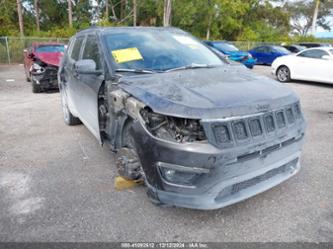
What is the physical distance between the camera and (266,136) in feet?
8.52

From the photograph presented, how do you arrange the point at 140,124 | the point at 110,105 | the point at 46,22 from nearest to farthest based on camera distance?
1. the point at 140,124
2. the point at 110,105
3. the point at 46,22

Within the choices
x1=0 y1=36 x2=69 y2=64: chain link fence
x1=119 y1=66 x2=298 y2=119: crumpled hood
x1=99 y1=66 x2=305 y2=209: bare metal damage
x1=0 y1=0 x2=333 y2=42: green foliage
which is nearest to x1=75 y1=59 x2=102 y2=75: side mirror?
x1=119 y1=66 x2=298 y2=119: crumpled hood

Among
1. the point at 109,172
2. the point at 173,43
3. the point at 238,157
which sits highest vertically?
the point at 173,43

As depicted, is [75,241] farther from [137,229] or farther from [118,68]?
[118,68]

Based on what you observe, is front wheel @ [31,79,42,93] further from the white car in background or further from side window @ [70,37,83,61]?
the white car in background

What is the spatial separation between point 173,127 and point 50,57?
815cm

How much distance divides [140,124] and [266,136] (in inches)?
44.3

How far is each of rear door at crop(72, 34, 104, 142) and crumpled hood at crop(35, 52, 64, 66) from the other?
16.1ft

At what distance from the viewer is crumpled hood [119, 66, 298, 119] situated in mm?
2428

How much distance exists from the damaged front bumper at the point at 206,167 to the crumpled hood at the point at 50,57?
7370mm

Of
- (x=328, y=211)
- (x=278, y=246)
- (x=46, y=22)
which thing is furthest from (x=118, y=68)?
(x=46, y=22)

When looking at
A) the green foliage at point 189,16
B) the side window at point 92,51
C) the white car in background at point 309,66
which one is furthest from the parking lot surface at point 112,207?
the green foliage at point 189,16

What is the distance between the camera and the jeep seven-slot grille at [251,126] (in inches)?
94.5

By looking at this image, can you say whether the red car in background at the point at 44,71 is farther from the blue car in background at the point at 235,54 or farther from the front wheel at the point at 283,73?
the front wheel at the point at 283,73
